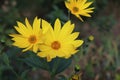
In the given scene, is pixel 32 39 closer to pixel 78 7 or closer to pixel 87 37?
pixel 78 7

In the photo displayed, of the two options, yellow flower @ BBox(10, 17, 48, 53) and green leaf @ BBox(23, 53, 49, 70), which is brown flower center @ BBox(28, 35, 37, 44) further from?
green leaf @ BBox(23, 53, 49, 70)

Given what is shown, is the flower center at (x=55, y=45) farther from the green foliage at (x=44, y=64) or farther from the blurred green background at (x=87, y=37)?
the blurred green background at (x=87, y=37)

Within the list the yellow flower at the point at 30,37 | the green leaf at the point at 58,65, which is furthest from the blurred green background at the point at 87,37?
the yellow flower at the point at 30,37

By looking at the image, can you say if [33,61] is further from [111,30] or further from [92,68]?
[111,30]

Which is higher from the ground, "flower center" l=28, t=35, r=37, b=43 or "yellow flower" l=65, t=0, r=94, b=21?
"yellow flower" l=65, t=0, r=94, b=21

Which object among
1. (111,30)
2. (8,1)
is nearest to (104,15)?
(111,30)

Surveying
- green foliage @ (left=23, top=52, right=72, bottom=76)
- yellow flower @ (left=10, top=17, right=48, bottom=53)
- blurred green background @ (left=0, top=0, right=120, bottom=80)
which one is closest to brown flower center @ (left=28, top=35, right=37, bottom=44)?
yellow flower @ (left=10, top=17, right=48, bottom=53)
